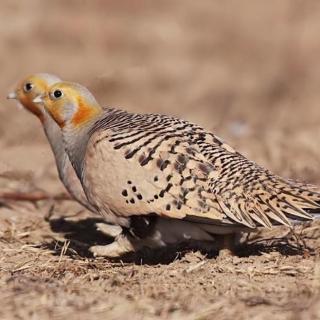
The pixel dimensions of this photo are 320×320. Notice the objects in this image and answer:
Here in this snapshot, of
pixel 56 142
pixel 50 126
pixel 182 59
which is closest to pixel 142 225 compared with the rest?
pixel 56 142

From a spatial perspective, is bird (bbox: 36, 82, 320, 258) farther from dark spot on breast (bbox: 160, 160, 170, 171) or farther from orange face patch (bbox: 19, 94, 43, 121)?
orange face patch (bbox: 19, 94, 43, 121)

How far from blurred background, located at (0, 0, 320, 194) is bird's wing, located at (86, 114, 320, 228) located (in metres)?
3.46

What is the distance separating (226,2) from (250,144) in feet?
20.2

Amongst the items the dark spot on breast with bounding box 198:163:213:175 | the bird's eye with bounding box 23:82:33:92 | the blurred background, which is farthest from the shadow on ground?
the blurred background

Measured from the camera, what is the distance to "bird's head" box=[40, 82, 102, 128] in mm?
6121

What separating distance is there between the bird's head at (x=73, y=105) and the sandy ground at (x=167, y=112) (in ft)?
2.85

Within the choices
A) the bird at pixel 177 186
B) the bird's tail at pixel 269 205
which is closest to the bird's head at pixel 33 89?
the bird at pixel 177 186

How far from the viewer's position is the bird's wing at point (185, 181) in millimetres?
5035

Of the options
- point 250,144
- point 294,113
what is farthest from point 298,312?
point 294,113

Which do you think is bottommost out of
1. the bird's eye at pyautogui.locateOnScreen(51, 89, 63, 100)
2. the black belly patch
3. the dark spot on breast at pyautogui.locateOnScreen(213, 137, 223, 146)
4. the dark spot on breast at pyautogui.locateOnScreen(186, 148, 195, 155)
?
the black belly patch

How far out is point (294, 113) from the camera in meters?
11.0

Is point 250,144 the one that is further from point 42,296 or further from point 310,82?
point 42,296

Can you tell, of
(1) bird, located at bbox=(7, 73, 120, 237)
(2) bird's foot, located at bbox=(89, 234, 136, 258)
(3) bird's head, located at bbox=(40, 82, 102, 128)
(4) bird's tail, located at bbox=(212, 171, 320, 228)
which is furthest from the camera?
(1) bird, located at bbox=(7, 73, 120, 237)

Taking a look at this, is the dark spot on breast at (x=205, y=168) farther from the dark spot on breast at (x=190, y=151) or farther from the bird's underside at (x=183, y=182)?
the dark spot on breast at (x=190, y=151)
